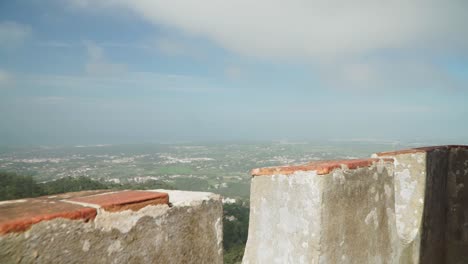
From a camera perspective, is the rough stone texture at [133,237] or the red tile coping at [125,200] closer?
the rough stone texture at [133,237]

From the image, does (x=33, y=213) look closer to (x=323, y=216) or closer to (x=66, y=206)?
(x=66, y=206)

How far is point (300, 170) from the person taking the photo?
81.6 inches

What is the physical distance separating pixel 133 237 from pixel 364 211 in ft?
5.68

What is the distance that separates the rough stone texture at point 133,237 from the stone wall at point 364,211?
2.05 ft

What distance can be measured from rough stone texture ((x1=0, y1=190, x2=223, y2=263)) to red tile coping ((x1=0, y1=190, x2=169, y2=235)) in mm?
18

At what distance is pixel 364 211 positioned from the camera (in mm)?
2295

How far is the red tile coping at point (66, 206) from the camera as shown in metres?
1.04

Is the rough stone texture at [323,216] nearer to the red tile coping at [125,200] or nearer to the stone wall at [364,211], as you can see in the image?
the stone wall at [364,211]

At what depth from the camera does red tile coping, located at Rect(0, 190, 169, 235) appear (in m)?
1.04

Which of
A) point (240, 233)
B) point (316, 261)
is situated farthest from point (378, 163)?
point (240, 233)

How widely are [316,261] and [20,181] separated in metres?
46.0

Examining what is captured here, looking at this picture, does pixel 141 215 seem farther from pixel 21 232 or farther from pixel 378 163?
pixel 378 163

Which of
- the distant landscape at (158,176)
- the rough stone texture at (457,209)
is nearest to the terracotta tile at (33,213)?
the rough stone texture at (457,209)

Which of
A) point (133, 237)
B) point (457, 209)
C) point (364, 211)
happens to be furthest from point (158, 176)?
point (133, 237)
